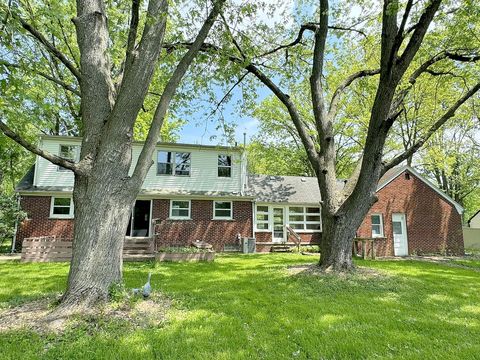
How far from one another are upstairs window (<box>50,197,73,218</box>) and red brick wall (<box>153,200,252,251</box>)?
13.5 feet

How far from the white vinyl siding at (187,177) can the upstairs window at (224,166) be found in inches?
7.7

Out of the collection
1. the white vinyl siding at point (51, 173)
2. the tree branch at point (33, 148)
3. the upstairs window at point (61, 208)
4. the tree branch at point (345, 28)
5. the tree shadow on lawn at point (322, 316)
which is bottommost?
the tree shadow on lawn at point (322, 316)

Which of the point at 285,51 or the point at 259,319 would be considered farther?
the point at 285,51

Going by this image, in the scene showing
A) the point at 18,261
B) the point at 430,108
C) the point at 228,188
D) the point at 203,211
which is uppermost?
the point at 430,108

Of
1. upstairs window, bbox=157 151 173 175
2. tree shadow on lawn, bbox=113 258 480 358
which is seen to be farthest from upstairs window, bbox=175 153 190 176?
tree shadow on lawn, bbox=113 258 480 358

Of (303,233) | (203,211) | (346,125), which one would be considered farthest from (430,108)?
(203,211)

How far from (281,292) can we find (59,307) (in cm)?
420

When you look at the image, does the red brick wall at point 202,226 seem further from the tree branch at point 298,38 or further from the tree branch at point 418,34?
the tree branch at point 418,34

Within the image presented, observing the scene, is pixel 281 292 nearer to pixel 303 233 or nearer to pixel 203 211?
pixel 203 211

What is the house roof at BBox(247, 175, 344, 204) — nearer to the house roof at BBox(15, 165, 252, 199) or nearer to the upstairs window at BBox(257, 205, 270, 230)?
the upstairs window at BBox(257, 205, 270, 230)

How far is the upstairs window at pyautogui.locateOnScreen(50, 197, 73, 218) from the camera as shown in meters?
14.8

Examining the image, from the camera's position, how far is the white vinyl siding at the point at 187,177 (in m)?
15.2

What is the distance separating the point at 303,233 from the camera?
1827cm

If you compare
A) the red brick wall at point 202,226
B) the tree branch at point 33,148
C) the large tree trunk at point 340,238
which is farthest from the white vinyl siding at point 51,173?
the large tree trunk at point 340,238
